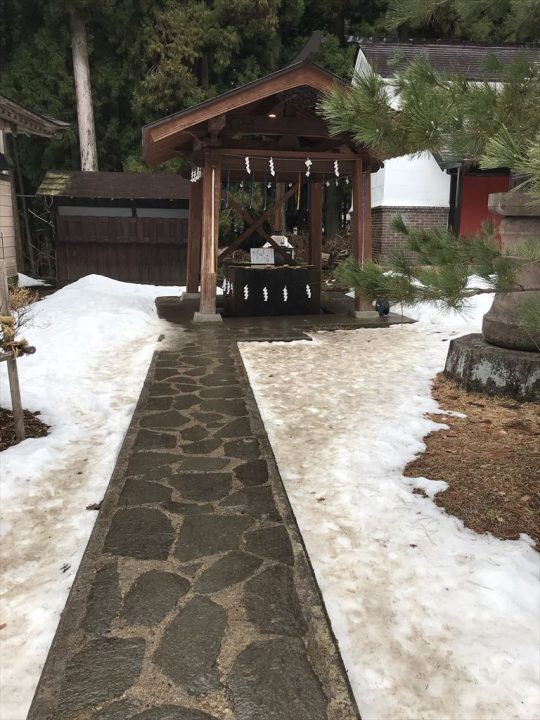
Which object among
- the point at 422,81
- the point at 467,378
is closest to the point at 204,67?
the point at 467,378

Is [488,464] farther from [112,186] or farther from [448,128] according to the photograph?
[112,186]

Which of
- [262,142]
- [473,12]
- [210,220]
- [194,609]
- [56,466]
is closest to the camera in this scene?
[194,609]

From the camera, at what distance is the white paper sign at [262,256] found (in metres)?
11.6

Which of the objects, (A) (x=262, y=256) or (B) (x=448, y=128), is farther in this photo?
(A) (x=262, y=256)

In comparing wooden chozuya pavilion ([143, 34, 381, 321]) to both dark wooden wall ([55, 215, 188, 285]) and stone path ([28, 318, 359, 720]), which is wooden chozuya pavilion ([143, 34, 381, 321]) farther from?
stone path ([28, 318, 359, 720])

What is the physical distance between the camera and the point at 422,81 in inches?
121

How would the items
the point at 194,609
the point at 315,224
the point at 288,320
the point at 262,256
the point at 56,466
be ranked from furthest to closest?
the point at 315,224 → the point at 262,256 → the point at 288,320 → the point at 56,466 → the point at 194,609

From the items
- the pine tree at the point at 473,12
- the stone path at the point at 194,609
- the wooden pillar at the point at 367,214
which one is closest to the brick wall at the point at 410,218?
the wooden pillar at the point at 367,214

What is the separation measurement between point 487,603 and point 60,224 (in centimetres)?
1651

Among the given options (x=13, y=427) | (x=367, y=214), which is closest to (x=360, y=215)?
(x=367, y=214)

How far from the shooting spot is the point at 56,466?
4480mm

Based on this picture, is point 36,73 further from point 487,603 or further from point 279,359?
point 487,603

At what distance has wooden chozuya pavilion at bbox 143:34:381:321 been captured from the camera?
8891mm

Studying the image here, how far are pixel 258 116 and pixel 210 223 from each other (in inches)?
84.8
